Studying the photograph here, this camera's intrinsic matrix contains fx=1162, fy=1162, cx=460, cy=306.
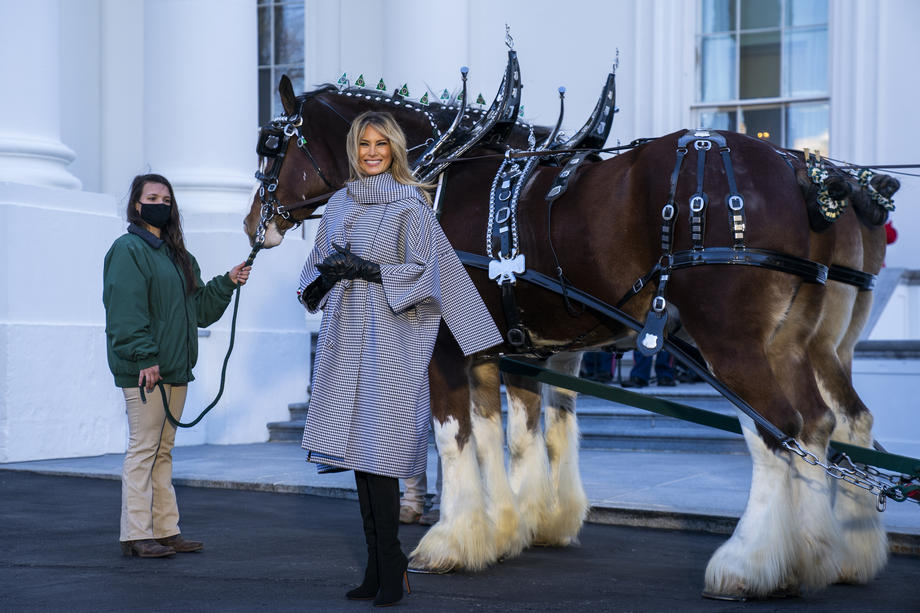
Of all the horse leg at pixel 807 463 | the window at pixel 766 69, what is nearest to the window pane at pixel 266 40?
the window at pixel 766 69

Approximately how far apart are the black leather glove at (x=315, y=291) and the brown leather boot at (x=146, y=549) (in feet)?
5.39

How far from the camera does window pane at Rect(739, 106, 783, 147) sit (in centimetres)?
1164

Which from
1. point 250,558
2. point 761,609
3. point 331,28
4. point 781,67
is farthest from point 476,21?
point 761,609

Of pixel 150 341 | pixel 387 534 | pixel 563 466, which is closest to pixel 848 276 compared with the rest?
pixel 563 466

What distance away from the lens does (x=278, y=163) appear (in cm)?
594

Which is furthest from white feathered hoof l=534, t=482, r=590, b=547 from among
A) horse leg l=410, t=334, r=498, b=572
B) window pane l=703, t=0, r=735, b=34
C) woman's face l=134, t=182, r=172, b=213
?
window pane l=703, t=0, r=735, b=34

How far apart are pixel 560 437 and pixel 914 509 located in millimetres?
2200

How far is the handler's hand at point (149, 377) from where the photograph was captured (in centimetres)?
532

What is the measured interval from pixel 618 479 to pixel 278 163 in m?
3.24

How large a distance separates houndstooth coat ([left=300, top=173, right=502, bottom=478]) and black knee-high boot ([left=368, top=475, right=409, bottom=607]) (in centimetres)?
10

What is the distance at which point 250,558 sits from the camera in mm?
5422

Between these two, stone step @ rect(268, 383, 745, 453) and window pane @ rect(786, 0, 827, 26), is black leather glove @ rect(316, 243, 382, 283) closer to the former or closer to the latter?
stone step @ rect(268, 383, 745, 453)

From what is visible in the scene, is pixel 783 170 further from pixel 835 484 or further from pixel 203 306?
pixel 203 306

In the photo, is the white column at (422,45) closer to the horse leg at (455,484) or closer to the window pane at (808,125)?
the window pane at (808,125)
